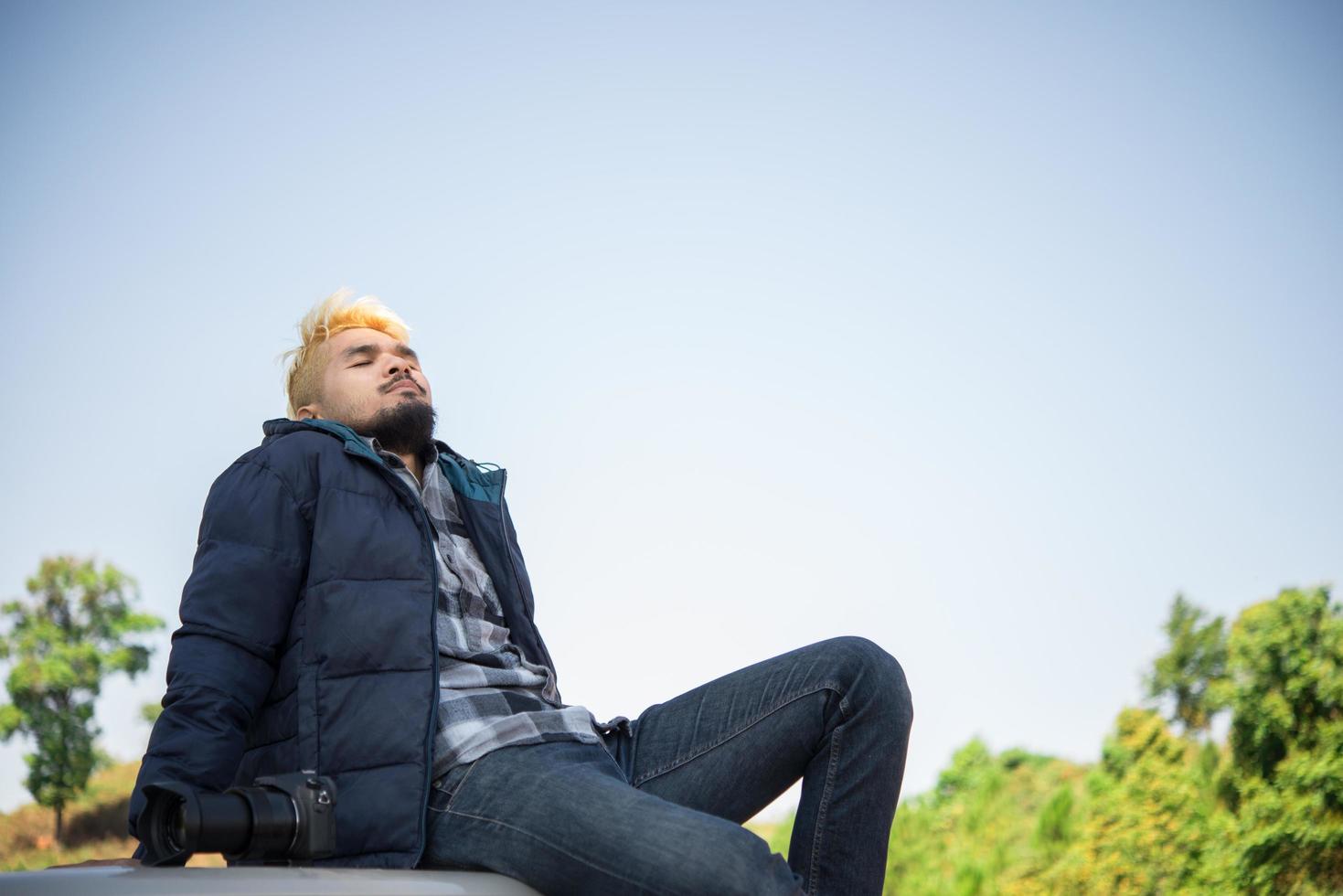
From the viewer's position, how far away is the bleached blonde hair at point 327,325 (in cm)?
251

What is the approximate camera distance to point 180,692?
1.63 meters

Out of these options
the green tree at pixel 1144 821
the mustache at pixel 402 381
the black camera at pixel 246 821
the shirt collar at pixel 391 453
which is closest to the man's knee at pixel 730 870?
the black camera at pixel 246 821

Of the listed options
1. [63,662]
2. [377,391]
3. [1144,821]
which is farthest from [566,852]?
[63,662]

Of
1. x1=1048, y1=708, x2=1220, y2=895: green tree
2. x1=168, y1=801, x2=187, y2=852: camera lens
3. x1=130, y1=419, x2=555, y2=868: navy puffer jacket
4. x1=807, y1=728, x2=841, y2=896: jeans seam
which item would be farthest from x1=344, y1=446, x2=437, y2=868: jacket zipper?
x1=1048, y1=708, x2=1220, y2=895: green tree

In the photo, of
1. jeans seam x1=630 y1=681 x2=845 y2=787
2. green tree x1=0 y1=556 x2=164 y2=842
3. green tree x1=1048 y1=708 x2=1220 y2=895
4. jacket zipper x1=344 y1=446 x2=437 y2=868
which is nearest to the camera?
jacket zipper x1=344 y1=446 x2=437 y2=868

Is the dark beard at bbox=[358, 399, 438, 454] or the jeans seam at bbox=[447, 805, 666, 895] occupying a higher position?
the dark beard at bbox=[358, 399, 438, 454]

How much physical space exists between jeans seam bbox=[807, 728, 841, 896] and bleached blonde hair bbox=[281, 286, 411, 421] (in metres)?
1.32

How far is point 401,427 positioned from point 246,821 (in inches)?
38.0

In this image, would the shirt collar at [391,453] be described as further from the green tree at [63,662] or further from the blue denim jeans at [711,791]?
→ the green tree at [63,662]

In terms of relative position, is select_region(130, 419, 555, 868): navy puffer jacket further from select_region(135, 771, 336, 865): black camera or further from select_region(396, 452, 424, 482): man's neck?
select_region(396, 452, 424, 482): man's neck

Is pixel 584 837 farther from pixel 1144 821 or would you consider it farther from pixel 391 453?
pixel 1144 821

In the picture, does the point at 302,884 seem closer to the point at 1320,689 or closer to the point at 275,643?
the point at 275,643

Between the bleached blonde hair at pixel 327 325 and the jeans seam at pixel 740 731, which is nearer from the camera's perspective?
the jeans seam at pixel 740 731

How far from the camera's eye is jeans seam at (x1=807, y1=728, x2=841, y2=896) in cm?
182
